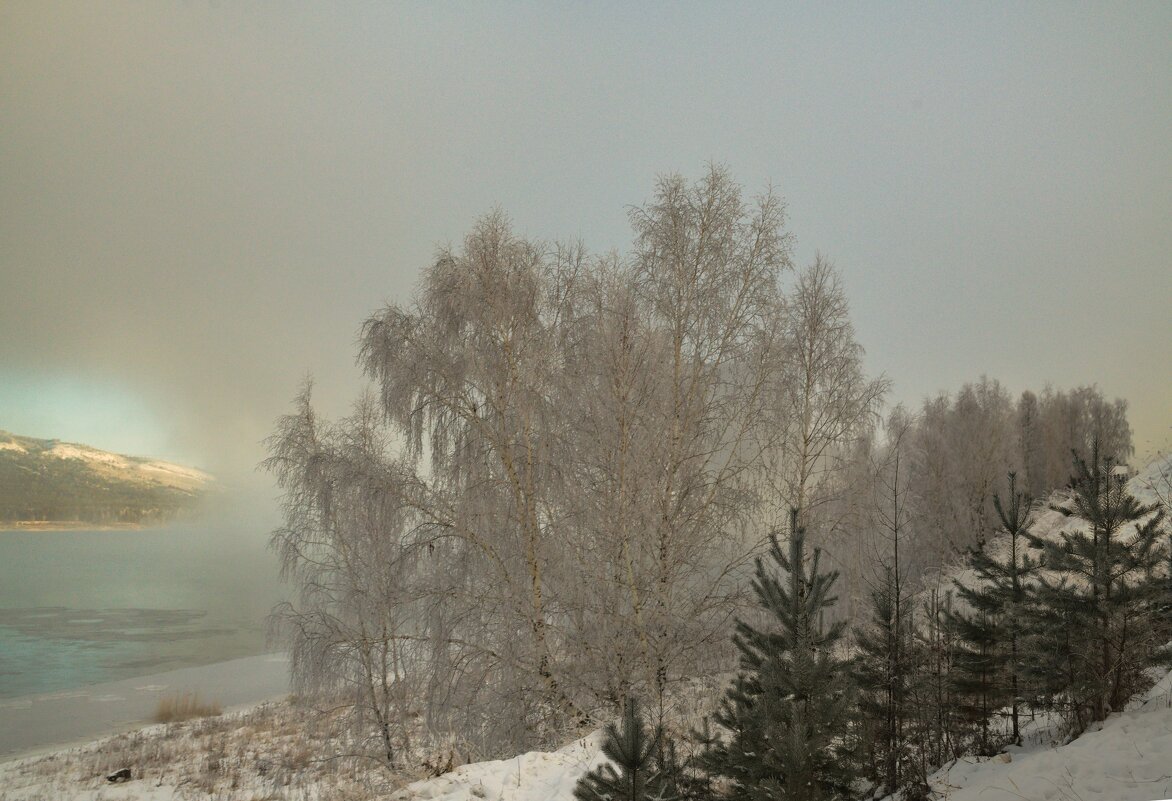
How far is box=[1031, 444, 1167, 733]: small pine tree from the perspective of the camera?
4.02 m

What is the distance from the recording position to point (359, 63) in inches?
255

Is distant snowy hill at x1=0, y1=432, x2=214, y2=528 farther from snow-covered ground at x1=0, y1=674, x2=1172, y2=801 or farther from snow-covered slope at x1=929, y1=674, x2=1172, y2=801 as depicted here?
snow-covered slope at x1=929, y1=674, x2=1172, y2=801

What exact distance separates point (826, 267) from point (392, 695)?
6.99m

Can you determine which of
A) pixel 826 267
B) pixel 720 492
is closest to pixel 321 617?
pixel 720 492

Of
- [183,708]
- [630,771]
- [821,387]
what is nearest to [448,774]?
[630,771]

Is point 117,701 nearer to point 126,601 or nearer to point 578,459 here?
point 126,601

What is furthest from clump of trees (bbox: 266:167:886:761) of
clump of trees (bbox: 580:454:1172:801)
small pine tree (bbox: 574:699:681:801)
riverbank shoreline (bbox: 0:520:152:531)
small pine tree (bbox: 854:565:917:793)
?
small pine tree (bbox: 574:699:681:801)

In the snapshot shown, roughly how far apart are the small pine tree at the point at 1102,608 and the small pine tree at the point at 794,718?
1843 millimetres

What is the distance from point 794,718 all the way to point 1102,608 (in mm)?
2620

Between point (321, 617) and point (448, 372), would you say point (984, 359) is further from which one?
point (321, 617)

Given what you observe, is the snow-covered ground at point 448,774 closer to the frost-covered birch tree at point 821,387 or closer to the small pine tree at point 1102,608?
the small pine tree at point 1102,608

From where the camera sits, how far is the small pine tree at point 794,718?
2861 mm

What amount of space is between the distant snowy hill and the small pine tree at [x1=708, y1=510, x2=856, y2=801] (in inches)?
207

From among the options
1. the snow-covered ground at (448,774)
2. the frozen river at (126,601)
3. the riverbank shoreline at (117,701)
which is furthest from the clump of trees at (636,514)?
the riverbank shoreline at (117,701)
